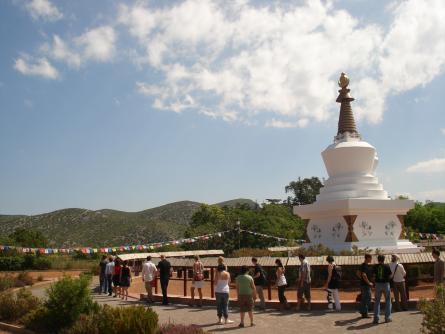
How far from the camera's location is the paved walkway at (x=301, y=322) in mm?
9633

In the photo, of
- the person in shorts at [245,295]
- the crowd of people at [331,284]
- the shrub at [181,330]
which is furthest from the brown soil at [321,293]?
the shrub at [181,330]

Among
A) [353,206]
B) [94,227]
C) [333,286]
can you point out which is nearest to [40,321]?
[333,286]

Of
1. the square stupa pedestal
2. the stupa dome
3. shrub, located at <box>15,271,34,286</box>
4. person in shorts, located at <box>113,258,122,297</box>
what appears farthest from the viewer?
shrub, located at <box>15,271,34,286</box>

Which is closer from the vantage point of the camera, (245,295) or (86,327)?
(86,327)

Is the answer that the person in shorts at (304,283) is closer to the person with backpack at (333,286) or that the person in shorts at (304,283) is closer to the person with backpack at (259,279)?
the person with backpack at (333,286)

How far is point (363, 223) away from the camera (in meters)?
22.6

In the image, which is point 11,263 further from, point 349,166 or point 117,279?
point 349,166

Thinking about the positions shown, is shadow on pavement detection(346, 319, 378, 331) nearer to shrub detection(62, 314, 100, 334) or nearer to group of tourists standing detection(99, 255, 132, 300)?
shrub detection(62, 314, 100, 334)

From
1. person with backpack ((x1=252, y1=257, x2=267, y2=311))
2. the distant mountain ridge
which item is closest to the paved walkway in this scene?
person with backpack ((x1=252, y1=257, x2=267, y2=311))

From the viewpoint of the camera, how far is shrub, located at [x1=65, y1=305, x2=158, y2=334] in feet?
28.5

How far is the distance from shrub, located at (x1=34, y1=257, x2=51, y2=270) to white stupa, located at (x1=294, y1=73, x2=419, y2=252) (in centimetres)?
2432

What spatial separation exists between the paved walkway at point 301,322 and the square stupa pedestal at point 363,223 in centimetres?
1104

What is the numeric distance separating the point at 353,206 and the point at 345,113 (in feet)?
22.6

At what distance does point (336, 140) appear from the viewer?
26.5 metres
